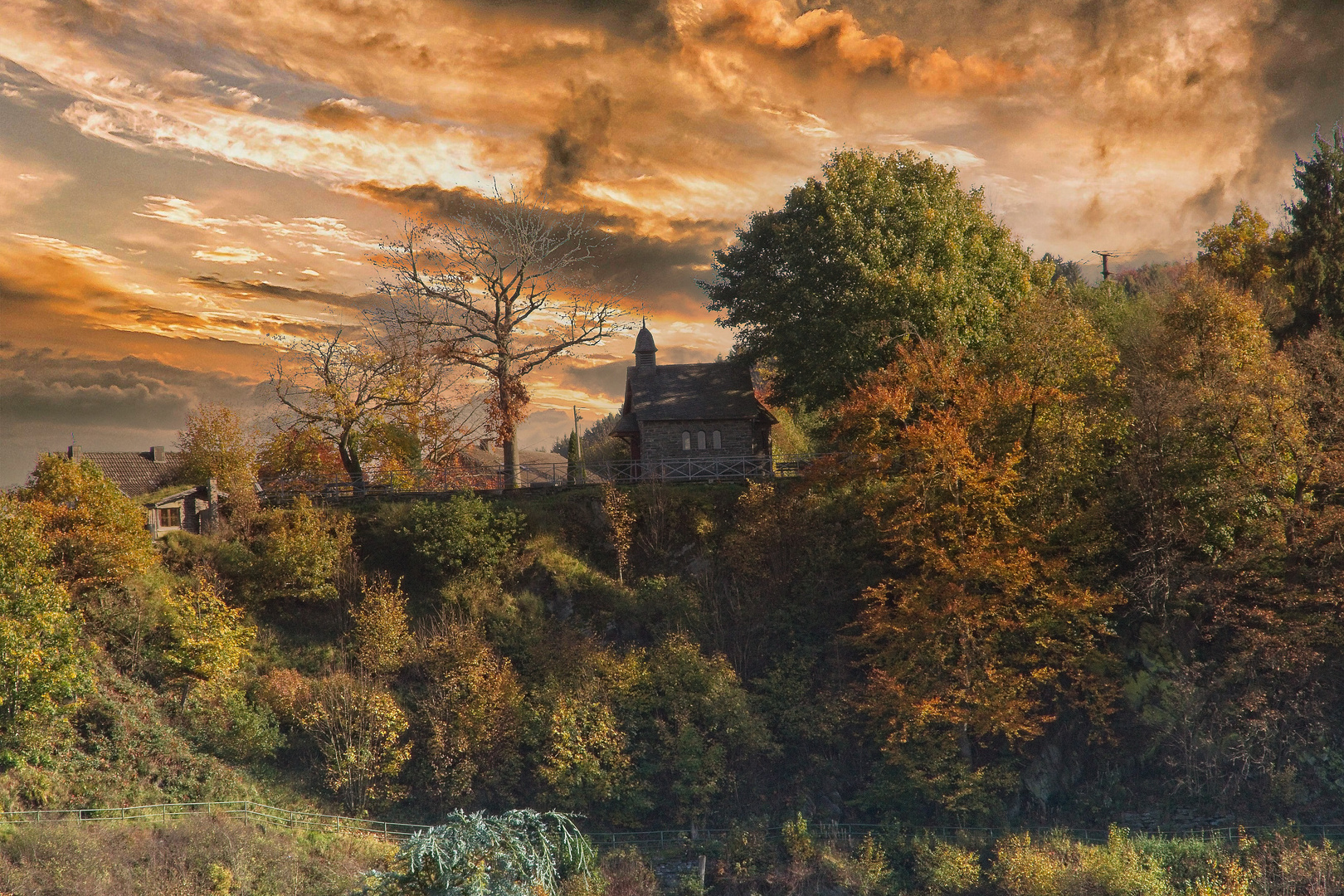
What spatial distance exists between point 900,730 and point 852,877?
452cm

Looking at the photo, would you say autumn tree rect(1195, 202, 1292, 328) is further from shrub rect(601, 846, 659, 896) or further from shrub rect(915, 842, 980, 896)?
shrub rect(601, 846, 659, 896)

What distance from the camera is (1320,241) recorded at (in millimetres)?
30500

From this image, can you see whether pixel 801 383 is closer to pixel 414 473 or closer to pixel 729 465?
pixel 729 465

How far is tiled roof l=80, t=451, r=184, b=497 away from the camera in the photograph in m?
33.7

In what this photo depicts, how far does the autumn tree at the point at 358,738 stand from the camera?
25.0 meters

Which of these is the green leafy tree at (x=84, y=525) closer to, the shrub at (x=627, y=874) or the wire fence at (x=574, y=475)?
the wire fence at (x=574, y=475)

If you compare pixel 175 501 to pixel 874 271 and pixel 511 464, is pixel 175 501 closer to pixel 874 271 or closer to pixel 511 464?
pixel 511 464

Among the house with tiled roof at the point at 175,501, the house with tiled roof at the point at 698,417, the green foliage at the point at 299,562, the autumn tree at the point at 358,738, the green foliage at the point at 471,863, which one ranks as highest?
the house with tiled roof at the point at 698,417

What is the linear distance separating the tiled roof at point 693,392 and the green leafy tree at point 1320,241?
19.1 metres

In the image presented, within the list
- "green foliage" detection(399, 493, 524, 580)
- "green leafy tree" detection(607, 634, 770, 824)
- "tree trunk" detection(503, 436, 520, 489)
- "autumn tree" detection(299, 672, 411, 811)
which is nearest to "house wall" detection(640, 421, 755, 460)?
"tree trunk" detection(503, 436, 520, 489)

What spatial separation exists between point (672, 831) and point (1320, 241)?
1130 inches

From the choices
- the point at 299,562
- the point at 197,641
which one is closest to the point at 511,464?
the point at 299,562

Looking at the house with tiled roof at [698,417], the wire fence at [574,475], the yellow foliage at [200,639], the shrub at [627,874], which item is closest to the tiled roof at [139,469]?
the wire fence at [574,475]

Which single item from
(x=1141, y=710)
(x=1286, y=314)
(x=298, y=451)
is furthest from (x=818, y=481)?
(x=298, y=451)
